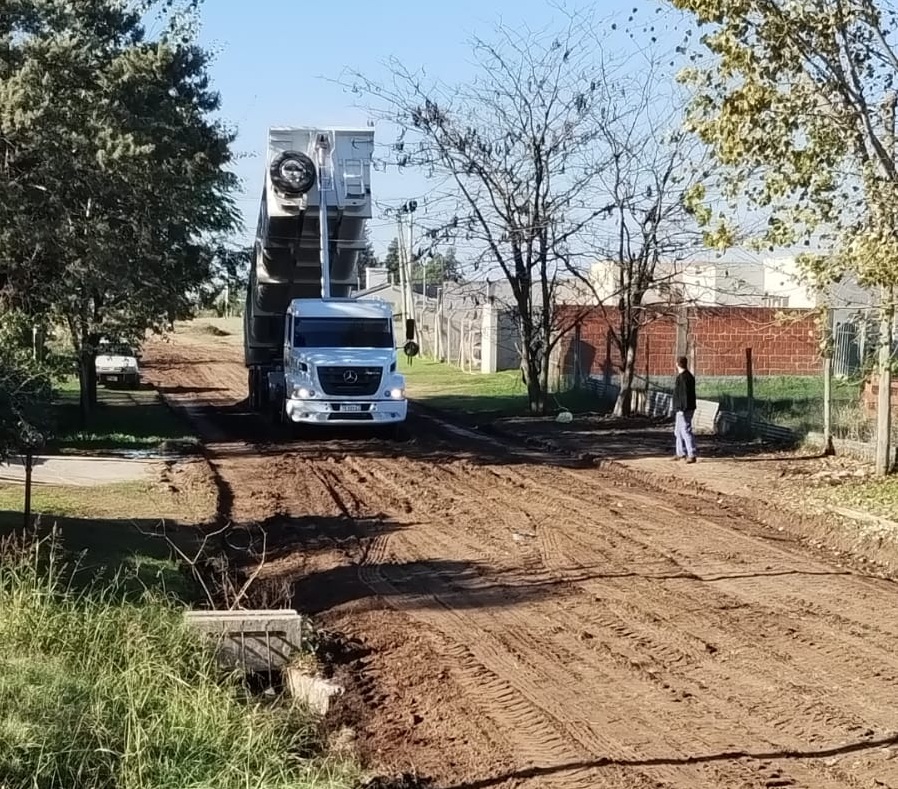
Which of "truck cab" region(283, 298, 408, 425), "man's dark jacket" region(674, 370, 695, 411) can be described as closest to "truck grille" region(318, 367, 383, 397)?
"truck cab" region(283, 298, 408, 425)

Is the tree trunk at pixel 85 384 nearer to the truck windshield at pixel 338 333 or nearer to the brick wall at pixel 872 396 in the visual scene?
the truck windshield at pixel 338 333

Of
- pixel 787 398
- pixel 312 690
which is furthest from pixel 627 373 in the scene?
pixel 312 690

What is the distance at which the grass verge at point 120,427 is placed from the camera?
24.0 metres

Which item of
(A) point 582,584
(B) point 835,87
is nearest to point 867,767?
(A) point 582,584

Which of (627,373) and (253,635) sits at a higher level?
(627,373)

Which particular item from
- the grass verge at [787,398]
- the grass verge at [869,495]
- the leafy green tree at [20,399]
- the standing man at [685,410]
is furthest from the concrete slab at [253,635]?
the standing man at [685,410]

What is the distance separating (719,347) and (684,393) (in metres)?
18.3

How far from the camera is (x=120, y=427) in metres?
28.6

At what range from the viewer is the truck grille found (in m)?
25.6

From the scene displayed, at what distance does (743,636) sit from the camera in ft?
33.2

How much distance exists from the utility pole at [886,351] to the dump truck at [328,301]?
10.3 metres

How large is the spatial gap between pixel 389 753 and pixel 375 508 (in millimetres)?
9515

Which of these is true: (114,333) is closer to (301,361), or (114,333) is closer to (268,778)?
(301,361)

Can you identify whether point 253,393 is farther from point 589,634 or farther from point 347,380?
point 589,634
